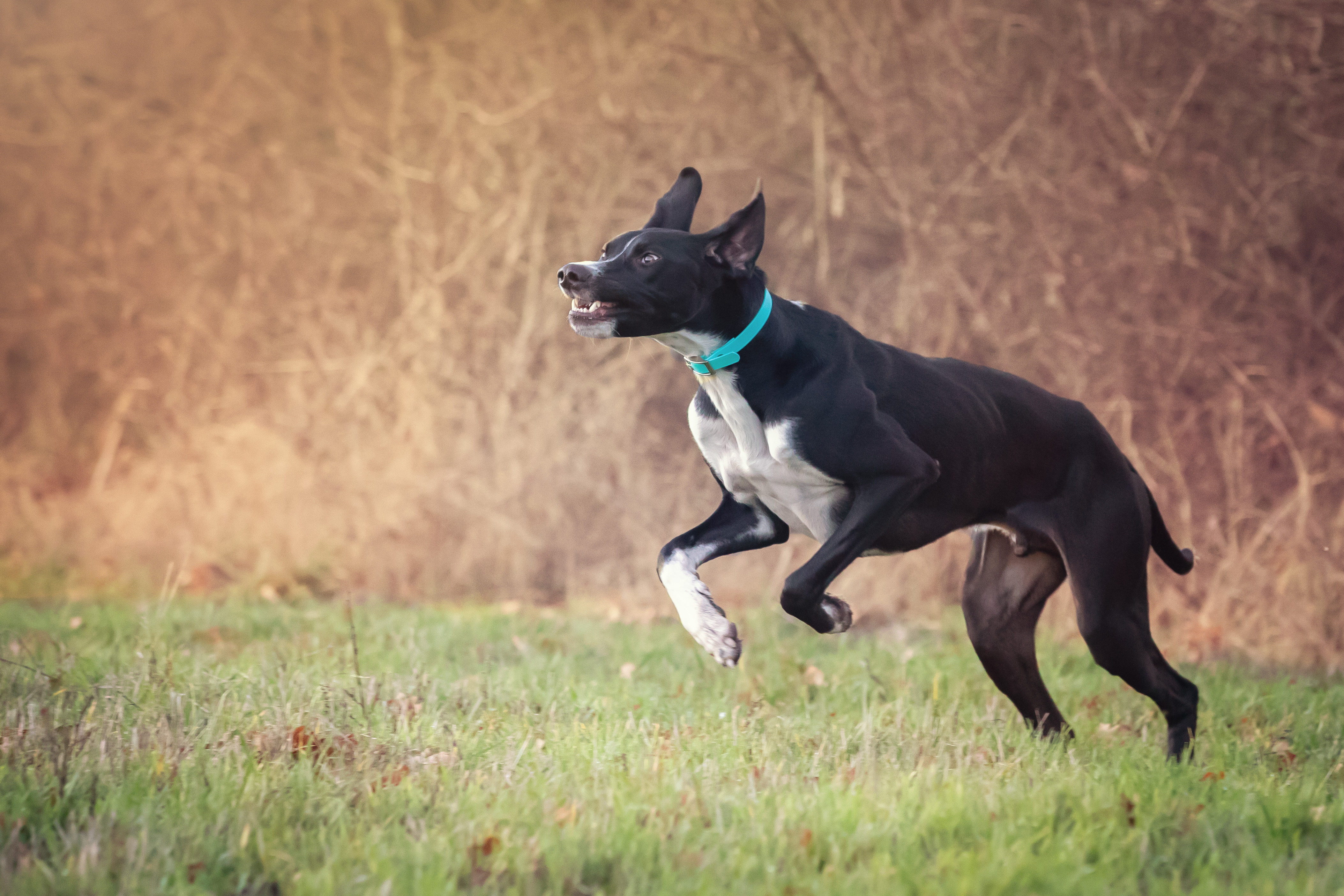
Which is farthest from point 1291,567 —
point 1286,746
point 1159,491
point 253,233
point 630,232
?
point 253,233

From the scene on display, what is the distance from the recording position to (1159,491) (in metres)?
6.09

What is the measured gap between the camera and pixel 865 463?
344 cm

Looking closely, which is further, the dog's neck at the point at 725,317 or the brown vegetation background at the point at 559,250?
the brown vegetation background at the point at 559,250

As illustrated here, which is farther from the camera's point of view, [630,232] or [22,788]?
[630,232]

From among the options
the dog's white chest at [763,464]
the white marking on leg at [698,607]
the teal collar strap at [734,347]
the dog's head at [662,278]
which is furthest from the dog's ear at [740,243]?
the white marking on leg at [698,607]

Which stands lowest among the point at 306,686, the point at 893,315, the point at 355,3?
the point at 306,686

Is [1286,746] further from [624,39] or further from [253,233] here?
[253,233]

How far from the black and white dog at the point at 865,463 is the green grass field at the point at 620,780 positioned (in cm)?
37

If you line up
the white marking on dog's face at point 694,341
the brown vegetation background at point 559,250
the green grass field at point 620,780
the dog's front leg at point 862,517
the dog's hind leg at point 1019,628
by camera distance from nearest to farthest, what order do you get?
1. the green grass field at point 620,780
2. the dog's front leg at point 862,517
3. the white marking on dog's face at point 694,341
4. the dog's hind leg at point 1019,628
5. the brown vegetation background at point 559,250

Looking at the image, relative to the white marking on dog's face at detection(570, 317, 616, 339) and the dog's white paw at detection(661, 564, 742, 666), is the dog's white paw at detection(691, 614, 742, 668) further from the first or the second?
the white marking on dog's face at detection(570, 317, 616, 339)

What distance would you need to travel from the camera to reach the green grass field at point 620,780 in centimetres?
230

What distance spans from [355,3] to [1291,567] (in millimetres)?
6364

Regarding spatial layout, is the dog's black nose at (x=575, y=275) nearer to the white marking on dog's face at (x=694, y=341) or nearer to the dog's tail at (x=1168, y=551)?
the white marking on dog's face at (x=694, y=341)

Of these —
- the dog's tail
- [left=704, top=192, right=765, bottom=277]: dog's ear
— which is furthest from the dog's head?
the dog's tail
